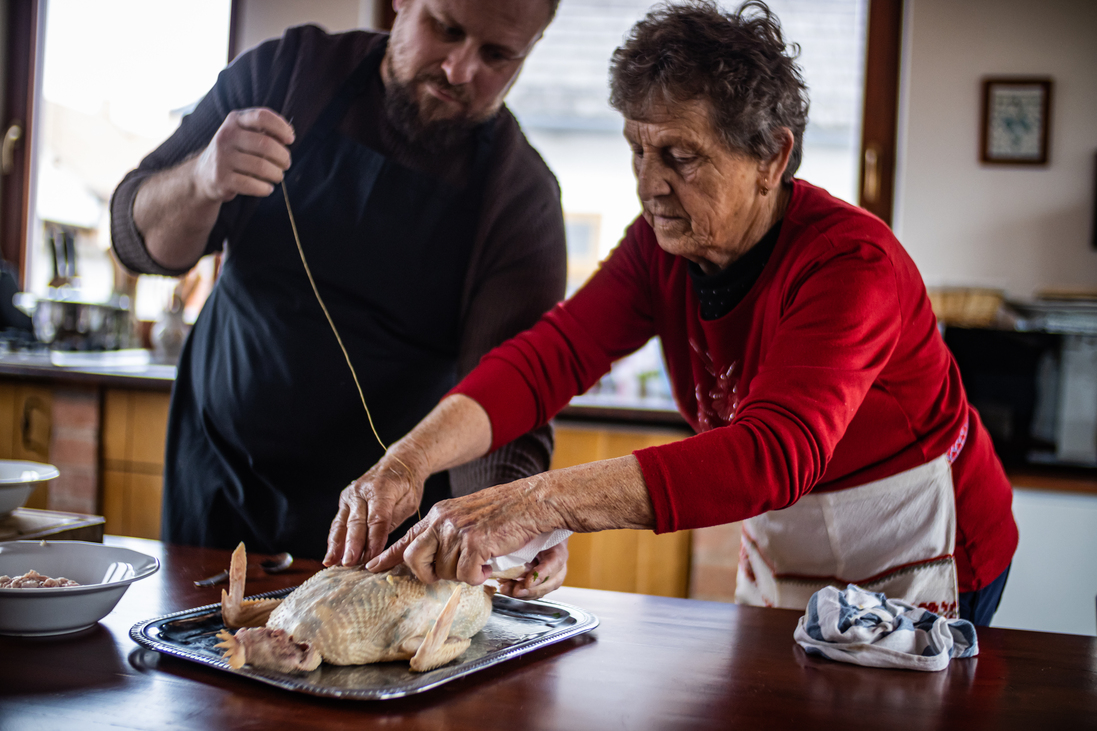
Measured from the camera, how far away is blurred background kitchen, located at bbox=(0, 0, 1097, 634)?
7.49 feet

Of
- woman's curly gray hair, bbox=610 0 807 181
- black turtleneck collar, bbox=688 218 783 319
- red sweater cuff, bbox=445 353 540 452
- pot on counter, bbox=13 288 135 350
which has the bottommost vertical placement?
red sweater cuff, bbox=445 353 540 452

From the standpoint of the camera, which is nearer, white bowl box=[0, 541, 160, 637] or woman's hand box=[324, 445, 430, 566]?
white bowl box=[0, 541, 160, 637]

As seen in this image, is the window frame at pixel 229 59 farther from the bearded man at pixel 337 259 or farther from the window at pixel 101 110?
the bearded man at pixel 337 259

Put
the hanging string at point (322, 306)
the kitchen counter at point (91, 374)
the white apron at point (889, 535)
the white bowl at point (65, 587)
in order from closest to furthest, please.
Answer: the white bowl at point (65, 587), the white apron at point (889, 535), the hanging string at point (322, 306), the kitchen counter at point (91, 374)

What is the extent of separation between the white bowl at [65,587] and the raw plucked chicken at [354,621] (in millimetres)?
127

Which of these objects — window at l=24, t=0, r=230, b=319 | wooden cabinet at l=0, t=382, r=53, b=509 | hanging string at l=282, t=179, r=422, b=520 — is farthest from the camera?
window at l=24, t=0, r=230, b=319

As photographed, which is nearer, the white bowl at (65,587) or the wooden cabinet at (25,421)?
the white bowl at (65,587)

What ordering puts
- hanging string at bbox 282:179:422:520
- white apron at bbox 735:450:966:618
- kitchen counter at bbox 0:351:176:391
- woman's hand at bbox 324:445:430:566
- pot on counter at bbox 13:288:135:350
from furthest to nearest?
pot on counter at bbox 13:288:135:350 < kitchen counter at bbox 0:351:176:391 < hanging string at bbox 282:179:422:520 < white apron at bbox 735:450:966:618 < woman's hand at bbox 324:445:430:566

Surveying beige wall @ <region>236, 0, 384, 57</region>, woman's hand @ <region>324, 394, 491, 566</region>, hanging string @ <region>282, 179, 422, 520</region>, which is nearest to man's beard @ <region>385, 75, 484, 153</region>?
hanging string @ <region>282, 179, 422, 520</region>

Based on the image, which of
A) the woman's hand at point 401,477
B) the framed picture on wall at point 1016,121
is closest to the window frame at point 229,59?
the framed picture on wall at point 1016,121

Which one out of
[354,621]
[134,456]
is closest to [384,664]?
[354,621]

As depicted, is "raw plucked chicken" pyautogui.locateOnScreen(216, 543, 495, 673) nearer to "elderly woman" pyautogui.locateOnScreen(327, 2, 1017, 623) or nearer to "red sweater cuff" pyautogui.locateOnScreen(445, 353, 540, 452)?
"elderly woman" pyautogui.locateOnScreen(327, 2, 1017, 623)

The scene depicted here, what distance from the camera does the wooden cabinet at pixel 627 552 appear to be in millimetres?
2355

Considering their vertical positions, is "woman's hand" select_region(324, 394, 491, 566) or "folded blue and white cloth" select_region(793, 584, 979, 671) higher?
"woman's hand" select_region(324, 394, 491, 566)
